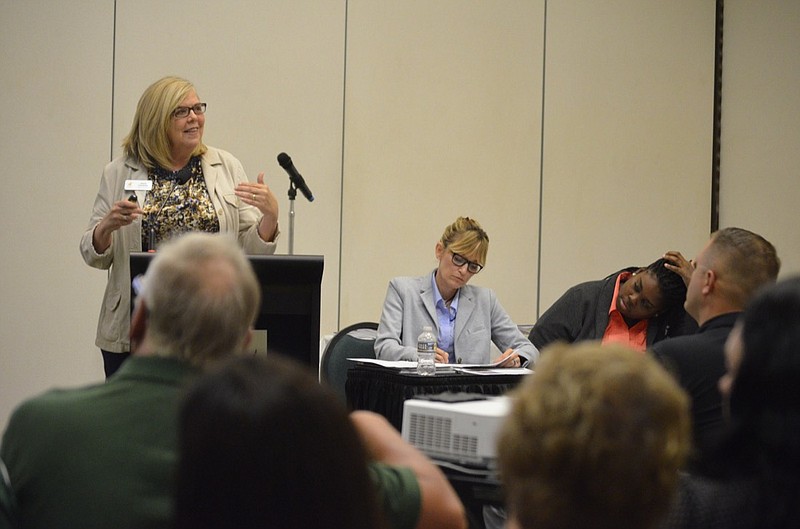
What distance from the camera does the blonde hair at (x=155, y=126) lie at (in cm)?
367

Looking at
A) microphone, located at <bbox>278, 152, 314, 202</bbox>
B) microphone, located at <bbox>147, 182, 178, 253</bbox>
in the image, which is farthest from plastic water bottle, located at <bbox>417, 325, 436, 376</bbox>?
microphone, located at <bbox>147, 182, 178, 253</bbox>

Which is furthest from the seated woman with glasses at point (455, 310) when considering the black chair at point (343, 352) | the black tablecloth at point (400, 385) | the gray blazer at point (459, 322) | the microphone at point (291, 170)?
the microphone at point (291, 170)

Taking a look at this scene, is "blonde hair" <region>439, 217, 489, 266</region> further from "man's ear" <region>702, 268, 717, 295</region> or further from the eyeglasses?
"man's ear" <region>702, 268, 717, 295</region>

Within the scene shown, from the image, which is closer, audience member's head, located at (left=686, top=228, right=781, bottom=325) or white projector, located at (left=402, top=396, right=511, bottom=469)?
white projector, located at (left=402, top=396, right=511, bottom=469)

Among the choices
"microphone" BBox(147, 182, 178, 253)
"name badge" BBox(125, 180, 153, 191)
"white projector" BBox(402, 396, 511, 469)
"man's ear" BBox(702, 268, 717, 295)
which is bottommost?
"white projector" BBox(402, 396, 511, 469)

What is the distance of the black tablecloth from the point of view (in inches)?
145

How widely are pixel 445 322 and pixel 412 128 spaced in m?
1.66

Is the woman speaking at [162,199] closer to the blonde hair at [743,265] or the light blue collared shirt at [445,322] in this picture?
the light blue collared shirt at [445,322]

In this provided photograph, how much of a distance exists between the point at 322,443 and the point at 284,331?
1735 millimetres

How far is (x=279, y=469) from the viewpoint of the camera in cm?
101

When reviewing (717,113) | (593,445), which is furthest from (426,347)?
(717,113)

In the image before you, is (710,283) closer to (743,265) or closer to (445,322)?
(743,265)

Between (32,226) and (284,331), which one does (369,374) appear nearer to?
(284,331)

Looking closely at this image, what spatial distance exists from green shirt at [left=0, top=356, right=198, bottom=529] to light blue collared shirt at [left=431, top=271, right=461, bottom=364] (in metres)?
3.36
